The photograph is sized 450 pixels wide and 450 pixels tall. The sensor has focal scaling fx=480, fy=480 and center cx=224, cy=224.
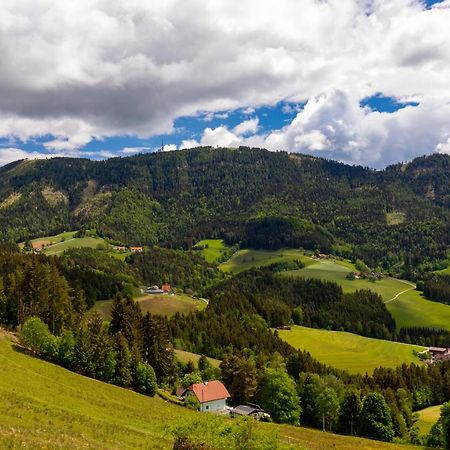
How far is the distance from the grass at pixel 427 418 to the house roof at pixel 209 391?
41971 mm

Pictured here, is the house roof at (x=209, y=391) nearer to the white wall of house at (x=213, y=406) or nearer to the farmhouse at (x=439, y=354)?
the white wall of house at (x=213, y=406)

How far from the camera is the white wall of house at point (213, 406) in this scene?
9119cm

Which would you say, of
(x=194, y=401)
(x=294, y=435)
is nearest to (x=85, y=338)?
(x=194, y=401)

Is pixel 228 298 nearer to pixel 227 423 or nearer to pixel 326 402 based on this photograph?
pixel 326 402

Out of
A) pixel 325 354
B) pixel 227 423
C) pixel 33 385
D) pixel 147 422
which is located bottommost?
pixel 325 354

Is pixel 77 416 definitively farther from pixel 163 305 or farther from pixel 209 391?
pixel 163 305

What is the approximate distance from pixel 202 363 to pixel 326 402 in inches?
1311

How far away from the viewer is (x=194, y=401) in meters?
89.1

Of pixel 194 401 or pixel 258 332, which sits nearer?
pixel 194 401

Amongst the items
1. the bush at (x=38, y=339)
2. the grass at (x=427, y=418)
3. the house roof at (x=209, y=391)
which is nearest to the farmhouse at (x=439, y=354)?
the grass at (x=427, y=418)

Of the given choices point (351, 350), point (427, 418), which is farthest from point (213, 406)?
point (351, 350)

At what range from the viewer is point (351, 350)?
7165 inches

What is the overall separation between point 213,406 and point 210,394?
2.32 meters

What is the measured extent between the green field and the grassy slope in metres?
83.3
